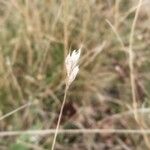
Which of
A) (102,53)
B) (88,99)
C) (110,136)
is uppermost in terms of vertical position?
(102,53)

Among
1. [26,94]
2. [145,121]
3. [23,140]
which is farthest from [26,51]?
[145,121]

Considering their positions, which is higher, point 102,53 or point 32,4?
point 32,4

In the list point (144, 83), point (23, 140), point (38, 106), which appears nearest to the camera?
point (23, 140)

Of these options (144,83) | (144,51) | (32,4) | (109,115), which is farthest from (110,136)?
(32,4)

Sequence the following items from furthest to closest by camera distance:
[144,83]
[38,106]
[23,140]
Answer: [144,83] < [38,106] < [23,140]

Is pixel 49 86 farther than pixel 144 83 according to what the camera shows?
No

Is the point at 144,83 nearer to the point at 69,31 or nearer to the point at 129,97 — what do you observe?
the point at 129,97
